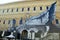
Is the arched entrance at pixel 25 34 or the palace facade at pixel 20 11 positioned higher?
the palace facade at pixel 20 11

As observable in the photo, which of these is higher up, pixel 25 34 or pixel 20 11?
pixel 20 11

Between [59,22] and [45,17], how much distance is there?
0.45 metres

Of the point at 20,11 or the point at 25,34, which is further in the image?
the point at 20,11

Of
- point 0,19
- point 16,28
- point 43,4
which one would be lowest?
point 16,28

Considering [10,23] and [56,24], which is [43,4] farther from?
[10,23]

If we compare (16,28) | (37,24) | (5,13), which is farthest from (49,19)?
(5,13)

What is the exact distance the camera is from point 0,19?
4555mm

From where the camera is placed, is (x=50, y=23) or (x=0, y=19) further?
(x=0, y=19)

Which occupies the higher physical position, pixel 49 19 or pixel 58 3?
pixel 58 3

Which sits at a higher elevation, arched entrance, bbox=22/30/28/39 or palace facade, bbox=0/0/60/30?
palace facade, bbox=0/0/60/30

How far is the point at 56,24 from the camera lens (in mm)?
4152

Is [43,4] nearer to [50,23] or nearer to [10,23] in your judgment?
[50,23]

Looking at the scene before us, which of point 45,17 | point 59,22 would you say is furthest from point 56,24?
point 45,17

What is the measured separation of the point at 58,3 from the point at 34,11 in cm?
78
